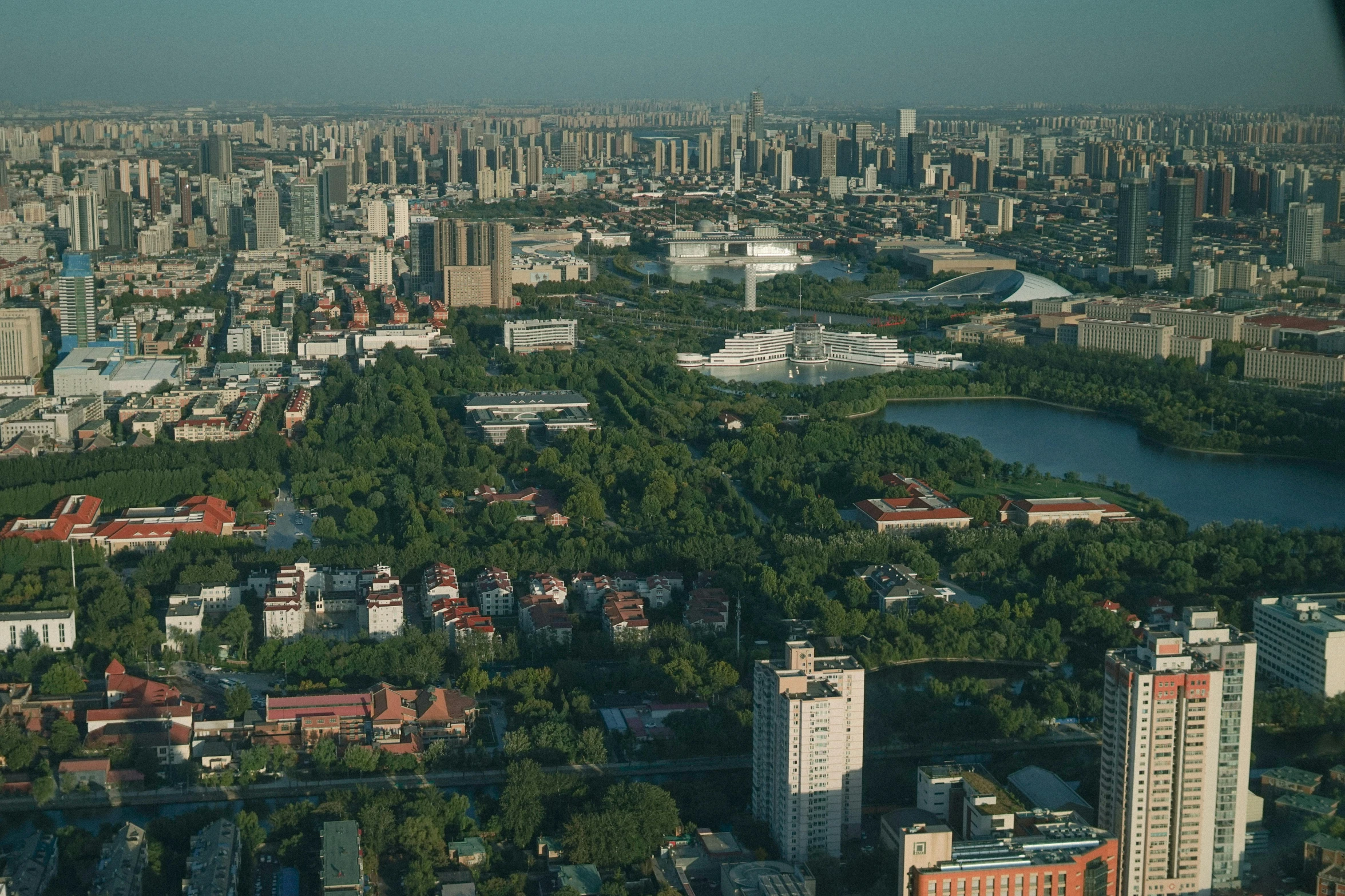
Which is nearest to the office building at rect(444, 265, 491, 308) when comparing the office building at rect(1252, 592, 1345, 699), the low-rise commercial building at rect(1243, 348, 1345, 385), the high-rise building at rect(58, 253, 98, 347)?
the high-rise building at rect(58, 253, 98, 347)

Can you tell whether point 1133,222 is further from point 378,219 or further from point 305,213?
point 305,213

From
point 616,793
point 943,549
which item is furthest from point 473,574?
point 616,793

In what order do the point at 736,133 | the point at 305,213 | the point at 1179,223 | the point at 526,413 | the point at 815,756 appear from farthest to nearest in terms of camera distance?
the point at 736,133 < the point at 305,213 < the point at 1179,223 < the point at 526,413 < the point at 815,756

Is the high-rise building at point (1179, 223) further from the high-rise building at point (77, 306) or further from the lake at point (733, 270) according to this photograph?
the high-rise building at point (77, 306)

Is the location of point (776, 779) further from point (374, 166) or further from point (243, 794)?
point (374, 166)

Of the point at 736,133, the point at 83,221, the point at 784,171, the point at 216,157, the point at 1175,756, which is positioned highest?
the point at 736,133

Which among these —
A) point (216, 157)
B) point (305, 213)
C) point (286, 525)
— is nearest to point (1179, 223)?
point (305, 213)
